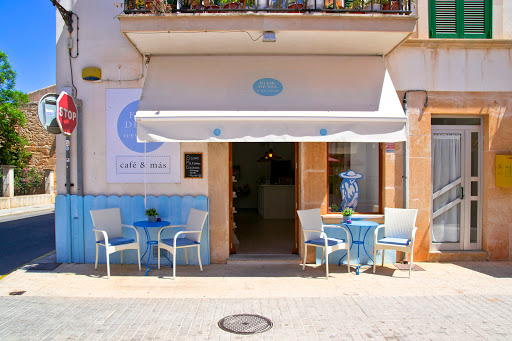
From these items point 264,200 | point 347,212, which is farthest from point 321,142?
point 264,200

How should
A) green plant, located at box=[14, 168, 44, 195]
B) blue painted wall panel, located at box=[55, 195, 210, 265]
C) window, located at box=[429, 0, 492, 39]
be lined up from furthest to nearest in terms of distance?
green plant, located at box=[14, 168, 44, 195] < window, located at box=[429, 0, 492, 39] < blue painted wall panel, located at box=[55, 195, 210, 265]

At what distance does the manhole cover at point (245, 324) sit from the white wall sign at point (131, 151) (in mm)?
3184

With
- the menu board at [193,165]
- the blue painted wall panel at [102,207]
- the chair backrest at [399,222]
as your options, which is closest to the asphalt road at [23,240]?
the blue painted wall panel at [102,207]

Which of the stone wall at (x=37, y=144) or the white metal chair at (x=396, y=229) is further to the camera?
the stone wall at (x=37, y=144)

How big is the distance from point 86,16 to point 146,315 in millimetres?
5528

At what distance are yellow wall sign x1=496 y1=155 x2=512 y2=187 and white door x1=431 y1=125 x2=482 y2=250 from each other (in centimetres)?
34

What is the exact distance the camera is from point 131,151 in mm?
7070

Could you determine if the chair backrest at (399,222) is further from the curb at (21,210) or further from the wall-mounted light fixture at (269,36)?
the curb at (21,210)

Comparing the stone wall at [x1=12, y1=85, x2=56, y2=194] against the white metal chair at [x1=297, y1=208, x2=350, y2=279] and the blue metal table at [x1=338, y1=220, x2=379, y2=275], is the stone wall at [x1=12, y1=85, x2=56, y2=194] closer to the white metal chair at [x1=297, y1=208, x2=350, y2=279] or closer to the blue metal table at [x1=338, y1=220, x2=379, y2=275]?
the white metal chair at [x1=297, y1=208, x2=350, y2=279]

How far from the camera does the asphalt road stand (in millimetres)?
7754

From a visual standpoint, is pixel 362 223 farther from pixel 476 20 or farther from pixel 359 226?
pixel 476 20

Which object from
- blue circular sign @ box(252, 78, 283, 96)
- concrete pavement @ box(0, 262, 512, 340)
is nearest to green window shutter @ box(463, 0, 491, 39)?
blue circular sign @ box(252, 78, 283, 96)

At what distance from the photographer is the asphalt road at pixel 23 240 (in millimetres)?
7754

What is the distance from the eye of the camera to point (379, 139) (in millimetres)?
6000
